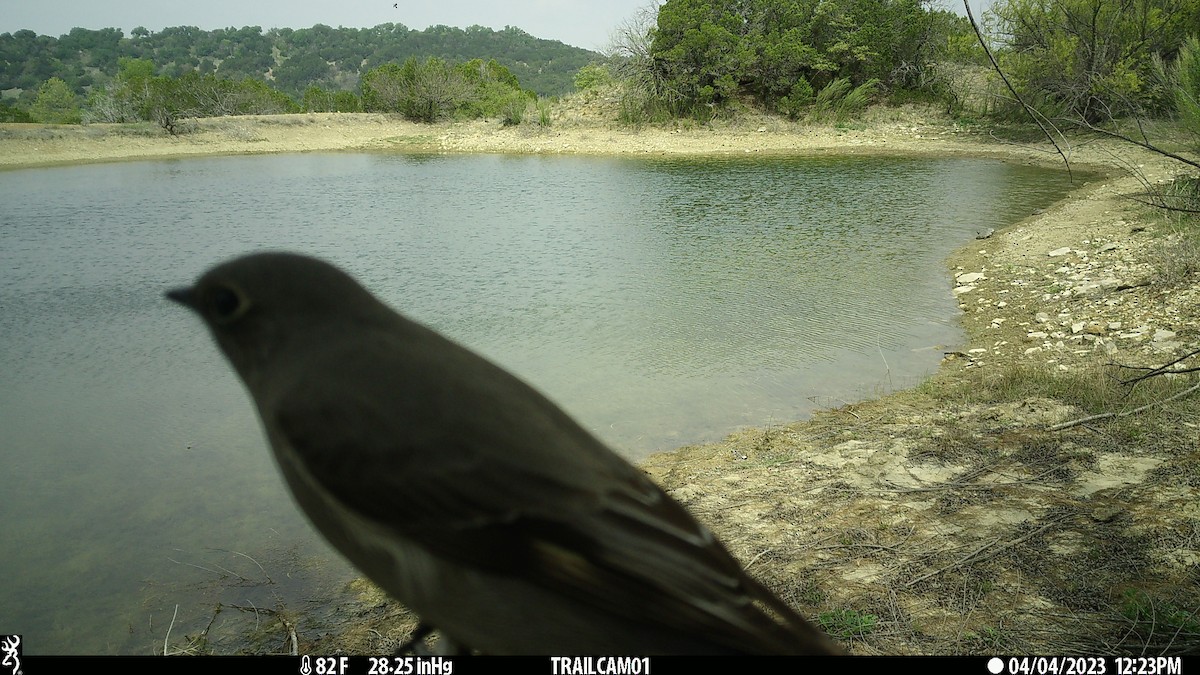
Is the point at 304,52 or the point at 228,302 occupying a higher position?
the point at 304,52

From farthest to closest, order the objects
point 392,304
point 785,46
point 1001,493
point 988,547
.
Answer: point 785,46 < point 392,304 < point 1001,493 < point 988,547

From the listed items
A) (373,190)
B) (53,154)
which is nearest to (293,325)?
(373,190)

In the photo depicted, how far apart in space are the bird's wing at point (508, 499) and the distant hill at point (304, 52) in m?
51.9

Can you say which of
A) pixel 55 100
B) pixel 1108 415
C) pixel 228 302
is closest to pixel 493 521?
pixel 228 302

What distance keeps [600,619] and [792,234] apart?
13.4 metres

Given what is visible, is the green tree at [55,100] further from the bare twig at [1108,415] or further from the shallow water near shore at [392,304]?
→ the bare twig at [1108,415]

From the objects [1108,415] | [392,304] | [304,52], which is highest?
[304,52]

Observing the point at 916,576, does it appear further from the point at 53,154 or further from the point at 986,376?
the point at 53,154

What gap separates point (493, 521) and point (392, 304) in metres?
8.33

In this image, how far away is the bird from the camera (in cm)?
119

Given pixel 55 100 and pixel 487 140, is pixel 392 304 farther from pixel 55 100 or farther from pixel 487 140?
pixel 55 100

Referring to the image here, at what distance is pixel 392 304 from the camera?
9.16 m

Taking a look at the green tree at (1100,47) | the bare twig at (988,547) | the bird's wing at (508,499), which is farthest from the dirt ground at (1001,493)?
the green tree at (1100,47)

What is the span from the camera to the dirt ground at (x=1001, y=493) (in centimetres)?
310
